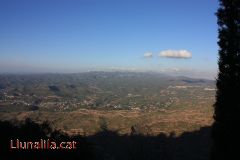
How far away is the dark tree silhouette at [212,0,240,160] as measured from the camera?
21109 millimetres

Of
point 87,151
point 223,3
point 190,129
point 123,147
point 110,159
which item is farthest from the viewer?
point 190,129

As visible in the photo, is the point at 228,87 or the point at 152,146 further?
the point at 152,146

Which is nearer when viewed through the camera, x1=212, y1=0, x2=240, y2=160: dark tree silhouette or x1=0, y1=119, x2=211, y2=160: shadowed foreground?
x1=212, y1=0, x2=240, y2=160: dark tree silhouette

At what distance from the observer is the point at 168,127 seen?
170m

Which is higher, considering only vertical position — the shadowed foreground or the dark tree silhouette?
the dark tree silhouette

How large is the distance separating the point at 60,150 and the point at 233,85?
14484mm

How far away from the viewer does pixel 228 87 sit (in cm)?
2170

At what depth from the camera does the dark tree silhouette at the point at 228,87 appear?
69.3 feet

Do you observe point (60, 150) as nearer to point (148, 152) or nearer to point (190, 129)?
point (148, 152)

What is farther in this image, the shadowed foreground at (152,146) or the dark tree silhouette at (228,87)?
the shadowed foreground at (152,146)

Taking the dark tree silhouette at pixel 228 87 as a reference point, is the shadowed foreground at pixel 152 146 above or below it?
below

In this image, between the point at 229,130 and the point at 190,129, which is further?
the point at 190,129

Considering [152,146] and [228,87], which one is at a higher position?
[228,87]

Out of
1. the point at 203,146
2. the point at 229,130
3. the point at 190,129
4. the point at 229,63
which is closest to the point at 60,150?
the point at 229,130
